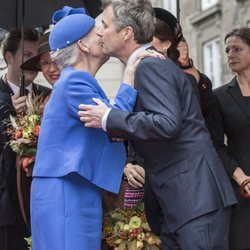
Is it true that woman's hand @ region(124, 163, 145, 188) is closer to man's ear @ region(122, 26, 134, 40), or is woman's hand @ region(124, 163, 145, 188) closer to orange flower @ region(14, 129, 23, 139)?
orange flower @ region(14, 129, 23, 139)

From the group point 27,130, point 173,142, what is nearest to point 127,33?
point 173,142

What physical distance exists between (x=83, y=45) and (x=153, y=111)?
2.41 feet

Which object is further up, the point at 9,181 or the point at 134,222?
the point at 9,181

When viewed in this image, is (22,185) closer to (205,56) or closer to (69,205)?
(69,205)

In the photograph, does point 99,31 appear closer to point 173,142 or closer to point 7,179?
point 173,142

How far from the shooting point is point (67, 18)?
3.67 metres

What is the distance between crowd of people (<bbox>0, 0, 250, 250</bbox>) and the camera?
310cm

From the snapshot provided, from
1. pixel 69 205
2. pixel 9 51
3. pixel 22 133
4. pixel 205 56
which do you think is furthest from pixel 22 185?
pixel 205 56

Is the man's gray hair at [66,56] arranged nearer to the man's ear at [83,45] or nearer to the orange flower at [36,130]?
the man's ear at [83,45]

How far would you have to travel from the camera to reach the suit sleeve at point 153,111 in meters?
3.02

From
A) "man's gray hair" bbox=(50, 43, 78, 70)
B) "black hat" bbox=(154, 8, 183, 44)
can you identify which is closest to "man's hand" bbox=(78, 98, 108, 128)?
"man's gray hair" bbox=(50, 43, 78, 70)

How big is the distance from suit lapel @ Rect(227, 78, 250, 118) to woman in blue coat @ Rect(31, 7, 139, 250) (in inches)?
48.3

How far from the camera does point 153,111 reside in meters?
3.07

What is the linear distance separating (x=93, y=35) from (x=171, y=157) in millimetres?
859
